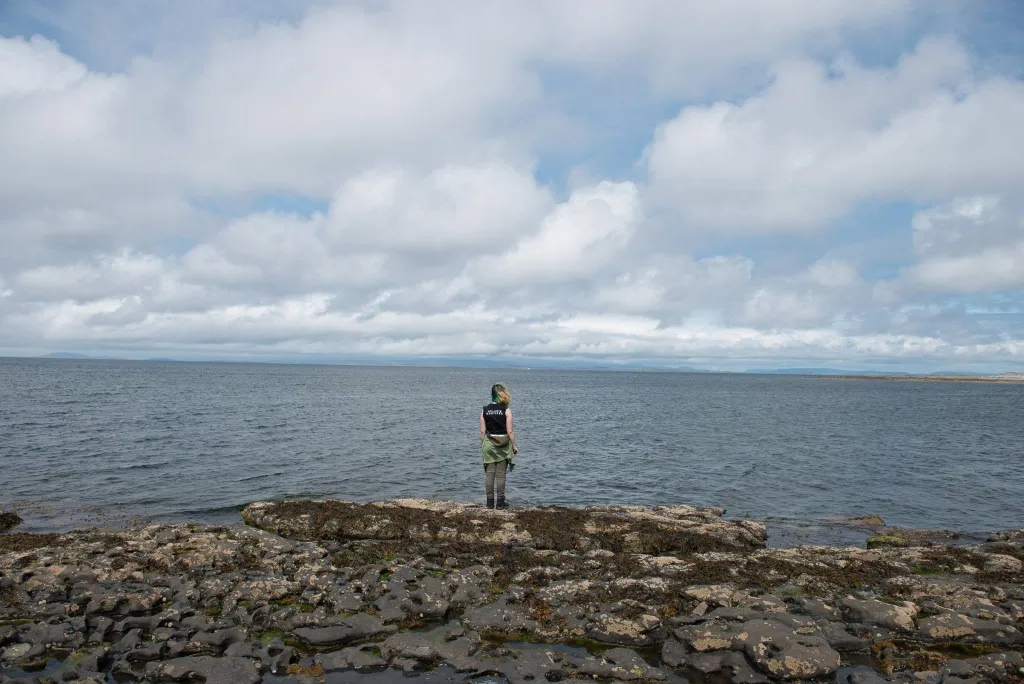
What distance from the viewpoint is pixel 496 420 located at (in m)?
20.1

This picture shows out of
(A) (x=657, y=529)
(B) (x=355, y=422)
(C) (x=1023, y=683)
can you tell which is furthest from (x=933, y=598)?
(B) (x=355, y=422)

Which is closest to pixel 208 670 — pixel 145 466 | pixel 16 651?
pixel 16 651

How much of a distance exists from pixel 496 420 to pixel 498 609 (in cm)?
885

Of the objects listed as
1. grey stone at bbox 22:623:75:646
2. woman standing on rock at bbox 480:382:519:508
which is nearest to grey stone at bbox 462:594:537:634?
grey stone at bbox 22:623:75:646

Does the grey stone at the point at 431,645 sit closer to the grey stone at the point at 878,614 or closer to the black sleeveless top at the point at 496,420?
the grey stone at the point at 878,614

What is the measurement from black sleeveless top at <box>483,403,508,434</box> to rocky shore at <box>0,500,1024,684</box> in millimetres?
3636

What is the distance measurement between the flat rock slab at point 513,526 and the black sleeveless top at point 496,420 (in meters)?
2.72

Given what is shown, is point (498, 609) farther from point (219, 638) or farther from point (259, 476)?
point (259, 476)

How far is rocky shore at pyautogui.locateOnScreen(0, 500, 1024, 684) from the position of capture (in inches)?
376

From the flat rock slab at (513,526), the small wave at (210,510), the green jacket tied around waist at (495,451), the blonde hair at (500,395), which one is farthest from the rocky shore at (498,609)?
the small wave at (210,510)

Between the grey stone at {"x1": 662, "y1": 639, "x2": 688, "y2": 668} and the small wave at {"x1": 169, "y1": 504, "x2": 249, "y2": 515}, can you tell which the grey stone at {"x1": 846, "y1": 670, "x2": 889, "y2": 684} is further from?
the small wave at {"x1": 169, "y1": 504, "x2": 249, "y2": 515}

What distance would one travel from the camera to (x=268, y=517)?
19828 millimetres

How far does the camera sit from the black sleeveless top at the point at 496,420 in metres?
20.0

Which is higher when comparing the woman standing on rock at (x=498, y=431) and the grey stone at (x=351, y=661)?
the woman standing on rock at (x=498, y=431)
